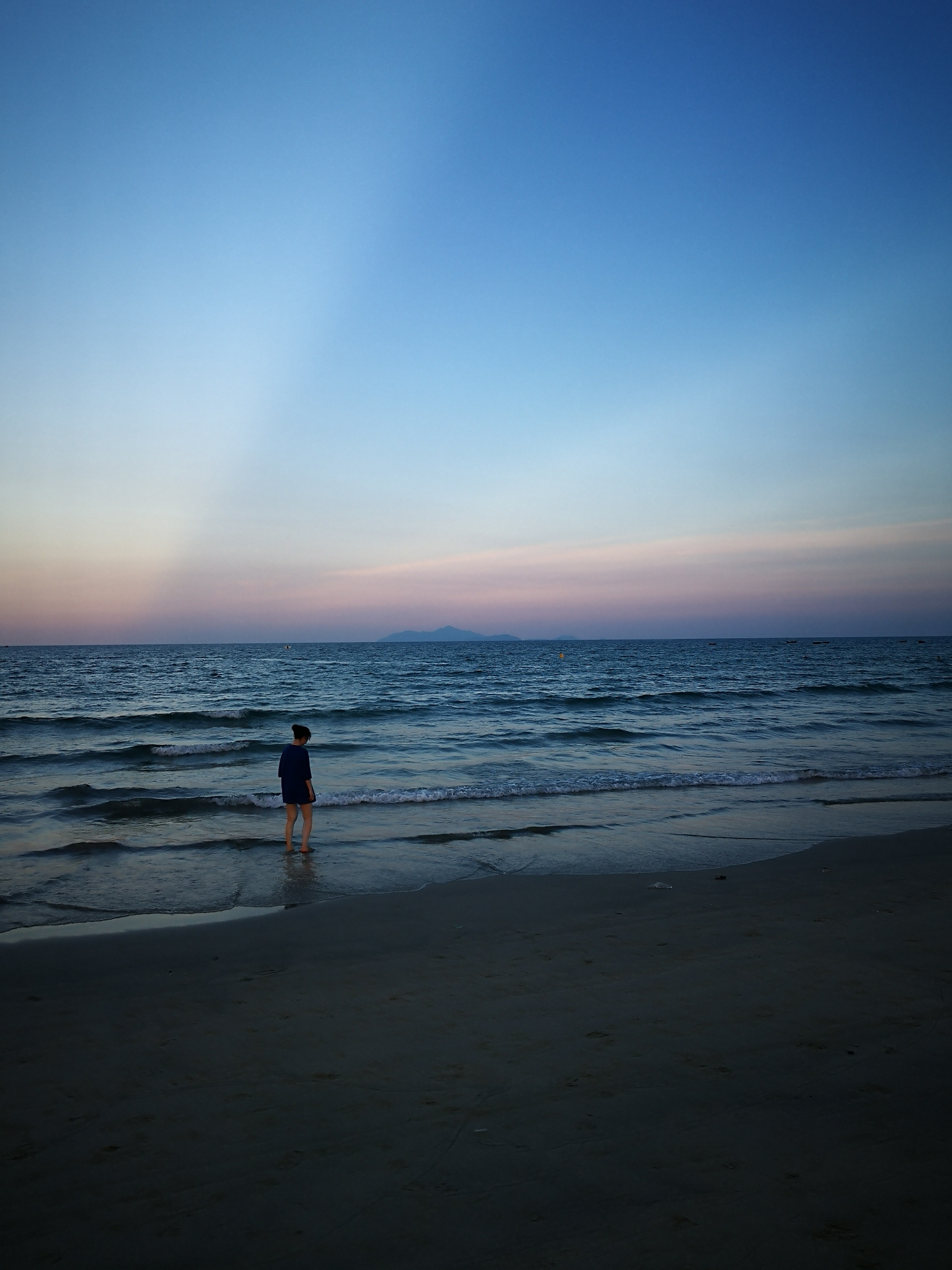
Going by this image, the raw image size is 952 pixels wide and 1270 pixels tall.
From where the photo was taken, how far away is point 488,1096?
159 inches

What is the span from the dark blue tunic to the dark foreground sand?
3.54 metres

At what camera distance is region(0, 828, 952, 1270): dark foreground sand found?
3029 millimetres

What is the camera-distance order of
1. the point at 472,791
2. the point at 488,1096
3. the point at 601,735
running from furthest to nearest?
the point at 601,735 < the point at 472,791 < the point at 488,1096

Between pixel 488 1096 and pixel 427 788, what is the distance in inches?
440

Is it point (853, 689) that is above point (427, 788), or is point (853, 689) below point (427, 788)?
below

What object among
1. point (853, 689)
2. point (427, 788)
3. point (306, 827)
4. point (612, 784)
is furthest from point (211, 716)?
point (853, 689)

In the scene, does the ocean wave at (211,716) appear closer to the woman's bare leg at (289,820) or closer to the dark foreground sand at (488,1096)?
the woman's bare leg at (289,820)

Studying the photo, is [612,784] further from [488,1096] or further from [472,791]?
[488,1096]

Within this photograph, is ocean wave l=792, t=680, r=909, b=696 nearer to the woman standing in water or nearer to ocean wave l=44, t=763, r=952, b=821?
ocean wave l=44, t=763, r=952, b=821

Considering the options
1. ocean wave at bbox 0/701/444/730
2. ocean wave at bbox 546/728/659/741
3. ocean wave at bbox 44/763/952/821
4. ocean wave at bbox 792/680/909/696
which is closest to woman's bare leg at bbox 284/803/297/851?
ocean wave at bbox 44/763/952/821

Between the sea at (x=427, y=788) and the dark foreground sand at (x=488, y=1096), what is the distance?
2.48 meters

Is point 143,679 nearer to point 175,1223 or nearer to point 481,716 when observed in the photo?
point 481,716

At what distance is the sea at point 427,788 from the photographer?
9.44 metres

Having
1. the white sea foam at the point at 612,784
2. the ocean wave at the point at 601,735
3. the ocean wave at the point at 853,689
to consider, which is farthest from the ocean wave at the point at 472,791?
the ocean wave at the point at 853,689
